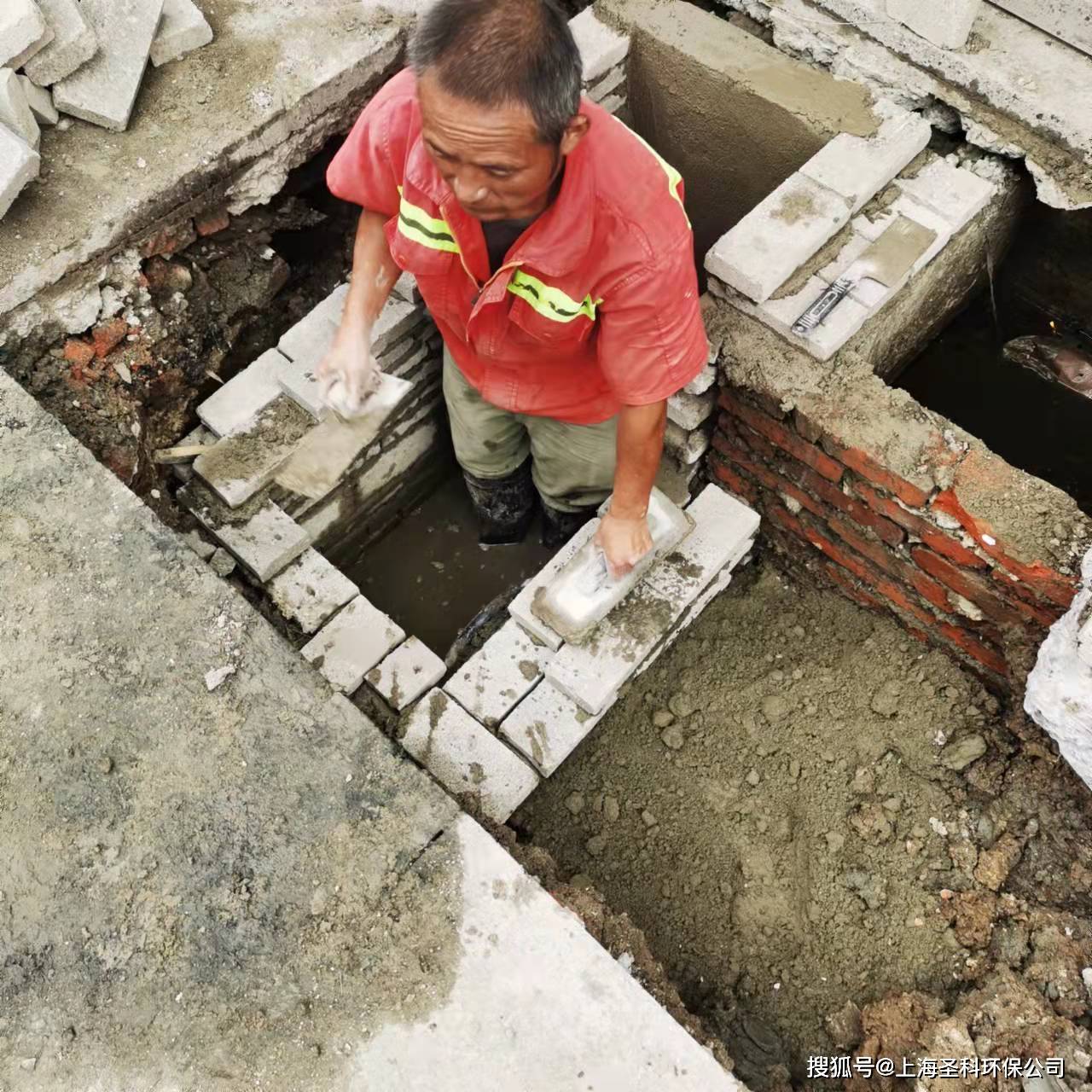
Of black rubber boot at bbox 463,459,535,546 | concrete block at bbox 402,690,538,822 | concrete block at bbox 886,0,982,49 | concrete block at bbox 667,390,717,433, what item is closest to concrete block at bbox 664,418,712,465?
concrete block at bbox 667,390,717,433

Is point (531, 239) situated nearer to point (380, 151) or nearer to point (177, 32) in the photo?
point (380, 151)

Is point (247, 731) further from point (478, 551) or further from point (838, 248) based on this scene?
point (838, 248)

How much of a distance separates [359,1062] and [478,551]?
2493 mm

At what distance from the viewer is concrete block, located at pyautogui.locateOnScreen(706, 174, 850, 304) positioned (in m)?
2.98

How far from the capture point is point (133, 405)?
10.2 feet

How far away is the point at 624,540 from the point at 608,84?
6.80 feet

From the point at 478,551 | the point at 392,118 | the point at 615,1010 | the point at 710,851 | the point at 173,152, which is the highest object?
the point at 392,118

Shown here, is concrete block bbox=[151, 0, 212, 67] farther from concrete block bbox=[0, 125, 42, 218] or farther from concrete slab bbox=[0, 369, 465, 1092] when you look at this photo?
concrete slab bbox=[0, 369, 465, 1092]

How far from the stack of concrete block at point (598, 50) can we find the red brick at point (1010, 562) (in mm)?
1961

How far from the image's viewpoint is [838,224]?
122 inches

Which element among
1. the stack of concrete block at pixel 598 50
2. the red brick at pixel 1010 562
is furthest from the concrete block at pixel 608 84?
the red brick at pixel 1010 562

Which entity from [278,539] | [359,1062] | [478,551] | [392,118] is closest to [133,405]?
[278,539]

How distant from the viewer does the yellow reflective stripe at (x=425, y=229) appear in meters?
2.36

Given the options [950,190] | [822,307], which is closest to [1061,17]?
[950,190]
